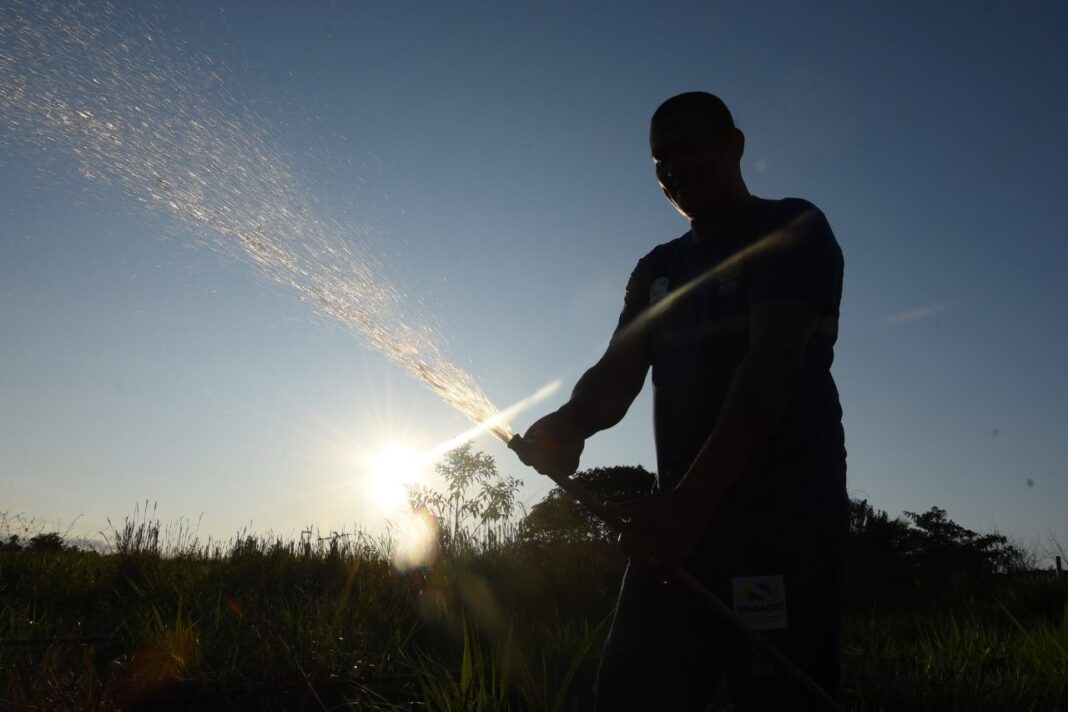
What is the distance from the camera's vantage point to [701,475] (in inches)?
68.1

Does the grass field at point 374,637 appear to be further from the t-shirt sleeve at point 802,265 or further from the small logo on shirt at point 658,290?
the t-shirt sleeve at point 802,265

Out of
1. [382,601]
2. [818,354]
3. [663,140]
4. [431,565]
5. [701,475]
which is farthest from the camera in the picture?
[431,565]

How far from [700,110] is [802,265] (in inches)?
24.3

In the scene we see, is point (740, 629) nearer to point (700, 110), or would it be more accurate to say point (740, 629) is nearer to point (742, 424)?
point (742, 424)

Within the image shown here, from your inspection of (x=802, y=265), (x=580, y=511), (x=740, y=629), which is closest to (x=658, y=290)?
(x=802, y=265)

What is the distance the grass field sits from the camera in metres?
3.80

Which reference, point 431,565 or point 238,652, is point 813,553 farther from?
point 431,565

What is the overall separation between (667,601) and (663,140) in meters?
1.31

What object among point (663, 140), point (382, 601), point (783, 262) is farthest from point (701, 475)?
point (382, 601)

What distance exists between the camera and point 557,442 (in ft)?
7.98

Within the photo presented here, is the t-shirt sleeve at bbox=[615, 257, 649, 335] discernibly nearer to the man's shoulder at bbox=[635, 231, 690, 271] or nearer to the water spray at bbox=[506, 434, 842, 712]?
the man's shoulder at bbox=[635, 231, 690, 271]

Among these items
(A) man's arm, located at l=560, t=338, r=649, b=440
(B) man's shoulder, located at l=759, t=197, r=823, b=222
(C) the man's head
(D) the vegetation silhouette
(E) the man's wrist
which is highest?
(C) the man's head

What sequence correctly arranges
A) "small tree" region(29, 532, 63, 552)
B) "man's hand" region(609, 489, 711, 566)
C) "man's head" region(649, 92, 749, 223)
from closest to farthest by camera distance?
"man's hand" region(609, 489, 711, 566) → "man's head" region(649, 92, 749, 223) → "small tree" region(29, 532, 63, 552)

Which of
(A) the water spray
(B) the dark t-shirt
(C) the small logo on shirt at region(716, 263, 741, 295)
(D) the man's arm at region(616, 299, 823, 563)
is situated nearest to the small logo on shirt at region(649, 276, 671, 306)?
(B) the dark t-shirt
